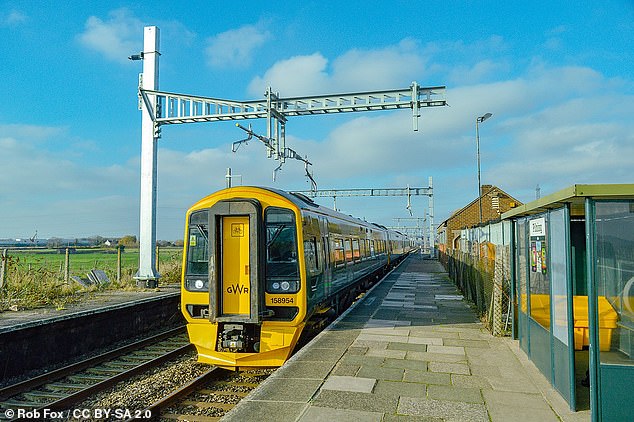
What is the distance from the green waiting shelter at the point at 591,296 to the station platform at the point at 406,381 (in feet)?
1.67

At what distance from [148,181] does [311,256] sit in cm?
914

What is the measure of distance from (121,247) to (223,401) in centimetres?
1243

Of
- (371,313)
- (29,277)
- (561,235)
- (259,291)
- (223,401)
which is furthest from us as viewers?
(29,277)

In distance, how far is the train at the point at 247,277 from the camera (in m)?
7.71

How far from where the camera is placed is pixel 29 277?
13.4 metres

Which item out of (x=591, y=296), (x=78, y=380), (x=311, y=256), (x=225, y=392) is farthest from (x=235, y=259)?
(x=591, y=296)

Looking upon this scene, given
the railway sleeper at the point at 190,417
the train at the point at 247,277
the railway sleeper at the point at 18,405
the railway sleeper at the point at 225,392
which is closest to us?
the railway sleeper at the point at 190,417

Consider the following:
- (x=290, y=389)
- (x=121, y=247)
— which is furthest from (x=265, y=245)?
(x=121, y=247)

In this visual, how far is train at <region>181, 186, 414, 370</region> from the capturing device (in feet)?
25.3

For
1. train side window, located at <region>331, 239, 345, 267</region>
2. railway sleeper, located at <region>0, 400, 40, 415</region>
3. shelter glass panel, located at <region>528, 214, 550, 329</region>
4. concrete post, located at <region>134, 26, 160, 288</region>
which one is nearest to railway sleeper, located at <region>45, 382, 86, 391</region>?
railway sleeper, located at <region>0, 400, 40, 415</region>

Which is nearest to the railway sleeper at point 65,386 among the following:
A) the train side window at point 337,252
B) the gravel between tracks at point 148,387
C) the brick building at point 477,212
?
the gravel between tracks at point 148,387

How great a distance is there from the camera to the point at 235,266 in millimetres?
7977

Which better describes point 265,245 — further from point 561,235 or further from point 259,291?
point 561,235

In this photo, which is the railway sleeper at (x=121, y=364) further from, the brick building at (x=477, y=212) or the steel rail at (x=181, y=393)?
the brick building at (x=477, y=212)
